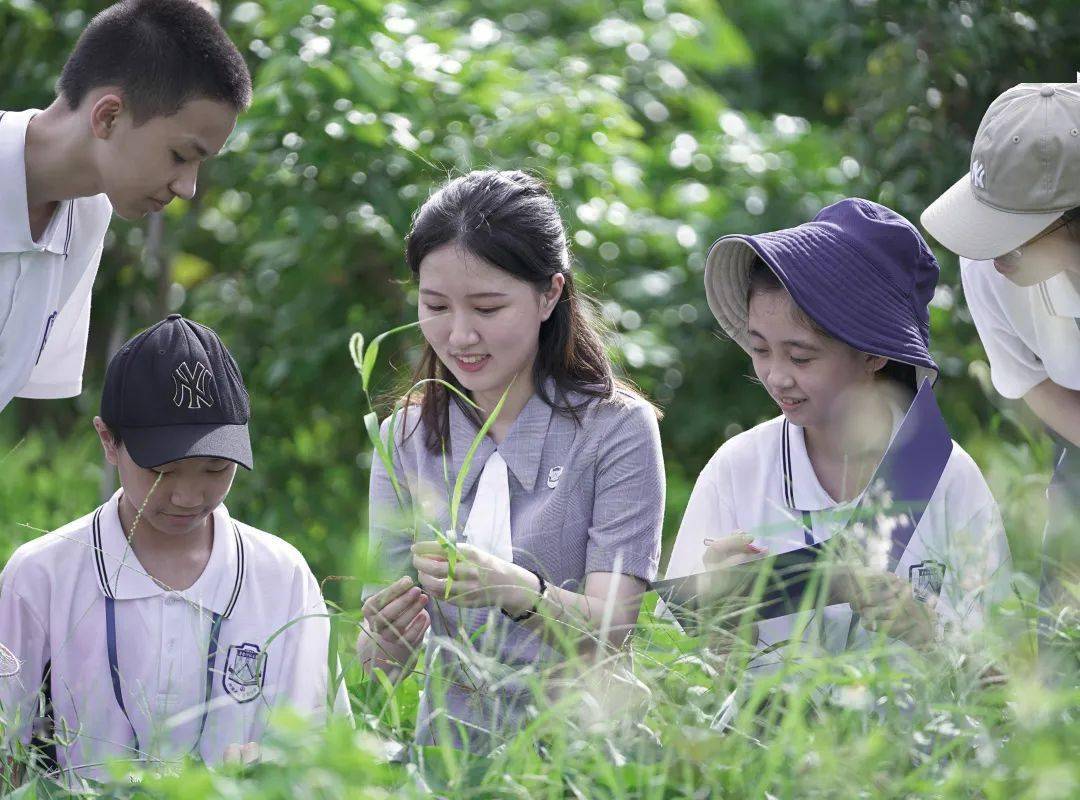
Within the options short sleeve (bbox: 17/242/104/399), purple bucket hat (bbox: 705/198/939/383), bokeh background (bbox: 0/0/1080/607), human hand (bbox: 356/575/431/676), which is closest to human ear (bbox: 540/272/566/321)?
purple bucket hat (bbox: 705/198/939/383)

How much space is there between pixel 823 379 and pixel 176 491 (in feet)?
3.72

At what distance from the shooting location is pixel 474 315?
238 centimetres

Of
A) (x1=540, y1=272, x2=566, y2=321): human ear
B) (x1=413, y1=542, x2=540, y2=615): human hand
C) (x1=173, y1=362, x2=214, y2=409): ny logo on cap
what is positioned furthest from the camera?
(x1=540, y1=272, x2=566, y2=321): human ear

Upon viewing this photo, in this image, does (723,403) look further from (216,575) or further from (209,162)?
(216,575)

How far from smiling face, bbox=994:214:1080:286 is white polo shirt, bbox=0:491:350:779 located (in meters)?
1.40

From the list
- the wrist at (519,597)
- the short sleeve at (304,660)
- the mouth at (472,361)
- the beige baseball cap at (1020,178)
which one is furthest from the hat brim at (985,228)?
the short sleeve at (304,660)

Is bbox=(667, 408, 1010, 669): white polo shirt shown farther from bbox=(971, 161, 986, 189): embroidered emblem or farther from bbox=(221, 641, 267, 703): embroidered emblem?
bbox=(221, 641, 267, 703): embroidered emblem

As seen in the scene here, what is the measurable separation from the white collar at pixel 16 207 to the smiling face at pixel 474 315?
2.43ft

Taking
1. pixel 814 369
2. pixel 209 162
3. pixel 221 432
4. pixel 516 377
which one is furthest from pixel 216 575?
pixel 209 162

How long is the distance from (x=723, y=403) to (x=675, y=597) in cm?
375

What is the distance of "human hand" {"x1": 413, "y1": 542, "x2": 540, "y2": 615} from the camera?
74.6 inches

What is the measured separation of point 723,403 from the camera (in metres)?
5.67

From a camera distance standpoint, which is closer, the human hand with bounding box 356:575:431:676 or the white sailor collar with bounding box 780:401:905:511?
the human hand with bounding box 356:575:431:676

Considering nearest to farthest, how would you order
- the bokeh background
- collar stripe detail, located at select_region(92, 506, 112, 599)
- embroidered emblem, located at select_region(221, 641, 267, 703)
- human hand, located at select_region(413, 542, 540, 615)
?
human hand, located at select_region(413, 542, 540, 615)
embroidered emblem, located at select_region(221, 641, 267, 703)
collar stripe detail, located at select_region(92, 506, 112, 599)
the bokeh background
